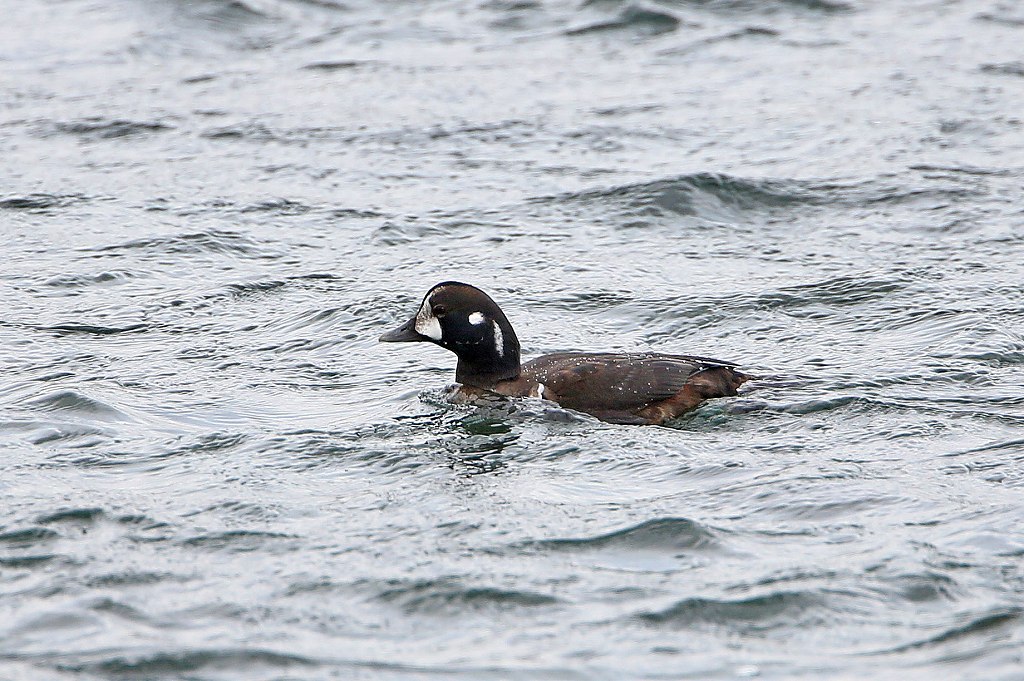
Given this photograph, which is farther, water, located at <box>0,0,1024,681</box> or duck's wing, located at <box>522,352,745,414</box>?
duck's wing, located at <box>522,352,745,414</box>

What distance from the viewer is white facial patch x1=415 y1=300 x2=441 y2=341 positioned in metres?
8.88

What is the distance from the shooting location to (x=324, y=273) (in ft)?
37.2

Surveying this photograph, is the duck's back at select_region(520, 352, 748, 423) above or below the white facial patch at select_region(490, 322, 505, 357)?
below

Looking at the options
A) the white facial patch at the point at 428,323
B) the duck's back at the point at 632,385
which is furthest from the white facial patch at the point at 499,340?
the white facial patch at the point at 428,323

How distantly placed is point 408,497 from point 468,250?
4468mm

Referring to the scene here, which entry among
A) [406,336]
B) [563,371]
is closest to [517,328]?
[406,336]

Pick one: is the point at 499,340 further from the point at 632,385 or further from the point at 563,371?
the point at 632,385

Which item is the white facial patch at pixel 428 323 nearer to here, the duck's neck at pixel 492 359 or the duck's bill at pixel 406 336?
the duck's bill at pixel 406 336

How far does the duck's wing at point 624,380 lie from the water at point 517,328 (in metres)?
0.15

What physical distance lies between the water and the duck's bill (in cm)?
39

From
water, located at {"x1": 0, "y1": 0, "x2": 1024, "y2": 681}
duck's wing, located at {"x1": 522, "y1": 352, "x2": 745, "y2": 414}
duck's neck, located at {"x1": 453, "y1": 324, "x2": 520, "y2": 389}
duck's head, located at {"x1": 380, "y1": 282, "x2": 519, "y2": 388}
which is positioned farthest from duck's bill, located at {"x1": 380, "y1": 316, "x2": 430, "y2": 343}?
duck's wing, located at {"x1": 522, "y1": 352, "x2": 745, "y2": 414}

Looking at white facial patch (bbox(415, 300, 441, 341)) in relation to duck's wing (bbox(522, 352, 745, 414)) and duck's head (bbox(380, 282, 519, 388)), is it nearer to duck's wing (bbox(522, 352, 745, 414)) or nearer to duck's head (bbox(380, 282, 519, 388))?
duck's head (bbox(380, 282, 519, 388))

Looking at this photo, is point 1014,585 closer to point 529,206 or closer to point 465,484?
point 465,484

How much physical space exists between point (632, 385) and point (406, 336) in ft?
4.40
